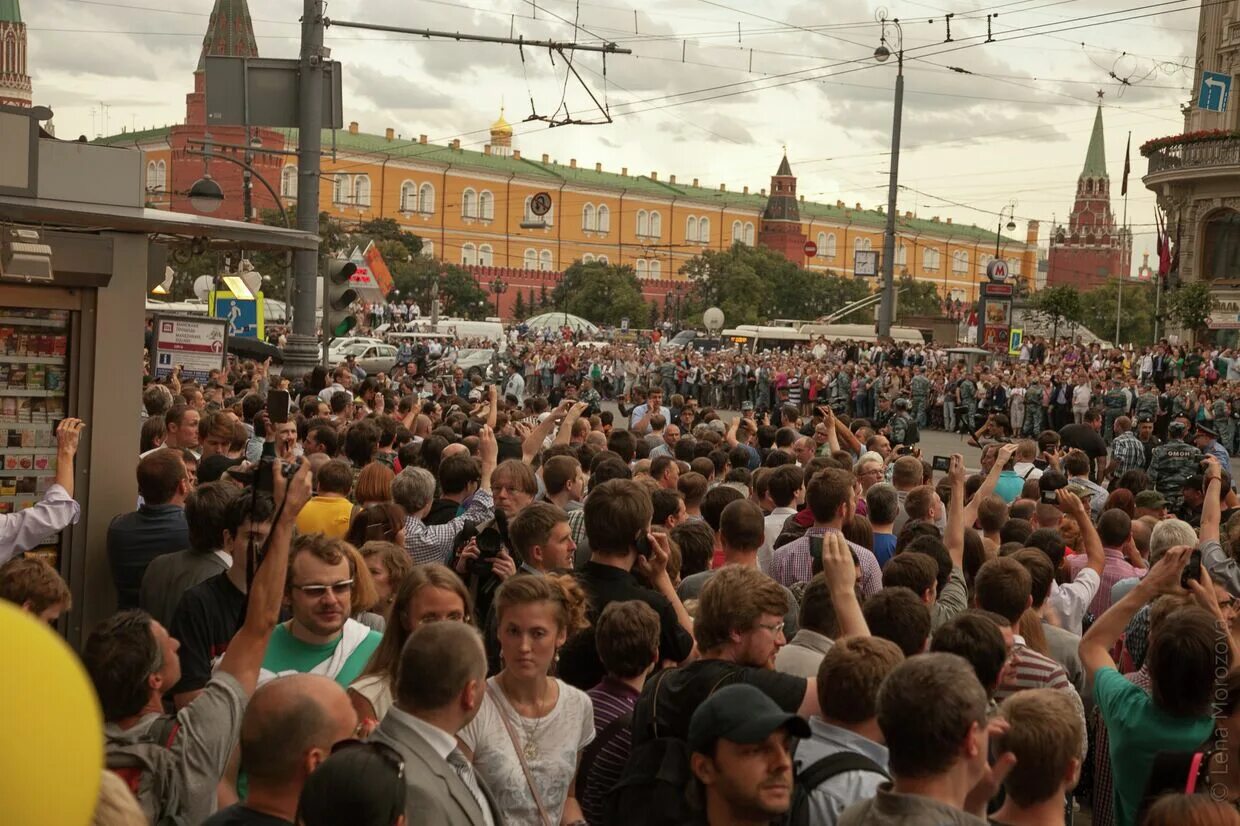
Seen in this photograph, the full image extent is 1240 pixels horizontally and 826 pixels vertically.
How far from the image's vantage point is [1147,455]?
18.0 metres

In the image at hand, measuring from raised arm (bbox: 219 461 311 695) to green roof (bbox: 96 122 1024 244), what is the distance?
90307 mm

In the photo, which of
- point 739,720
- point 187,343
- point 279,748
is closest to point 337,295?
point 187,343

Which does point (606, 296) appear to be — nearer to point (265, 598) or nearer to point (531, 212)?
point (531, 212)

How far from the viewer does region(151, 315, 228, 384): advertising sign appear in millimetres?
16641

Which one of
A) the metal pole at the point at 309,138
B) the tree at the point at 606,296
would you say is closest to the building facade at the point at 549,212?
the tree at the point at 606,296

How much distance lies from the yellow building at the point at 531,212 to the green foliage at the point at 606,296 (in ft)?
30.0

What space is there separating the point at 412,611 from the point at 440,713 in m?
0.90

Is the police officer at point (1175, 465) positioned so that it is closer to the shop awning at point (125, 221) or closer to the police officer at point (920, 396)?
the shop awning at point (125, 221)

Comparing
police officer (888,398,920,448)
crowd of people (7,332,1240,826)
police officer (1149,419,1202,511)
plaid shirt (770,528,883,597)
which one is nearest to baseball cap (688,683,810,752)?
crowd of people (7,332,1240,826)

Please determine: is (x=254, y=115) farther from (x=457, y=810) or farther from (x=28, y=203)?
(x=457, y=810)

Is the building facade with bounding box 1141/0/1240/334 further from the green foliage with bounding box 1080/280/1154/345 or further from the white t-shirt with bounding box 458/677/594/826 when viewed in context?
the green foliage with bounding box 1080/280/1154/345

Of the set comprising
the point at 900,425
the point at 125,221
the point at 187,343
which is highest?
the point at 125,221

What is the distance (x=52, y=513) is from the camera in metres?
6.66

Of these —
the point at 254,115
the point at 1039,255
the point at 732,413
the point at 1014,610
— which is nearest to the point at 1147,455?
the point at 254,115
